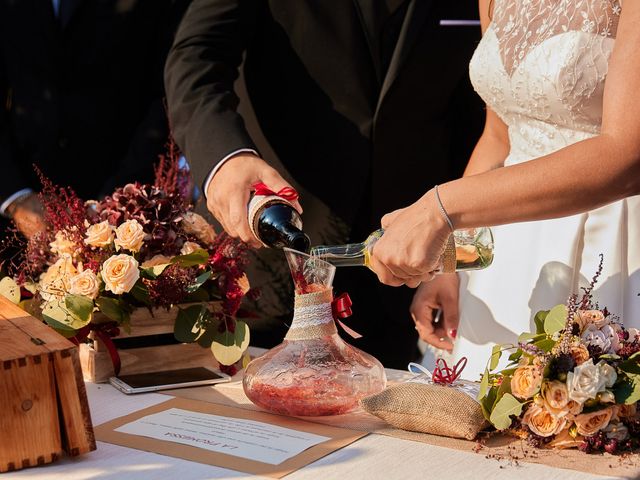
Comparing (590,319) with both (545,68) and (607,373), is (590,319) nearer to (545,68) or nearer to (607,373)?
(607,373)

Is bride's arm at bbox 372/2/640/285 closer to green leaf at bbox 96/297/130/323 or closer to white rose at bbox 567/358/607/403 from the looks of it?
white rose at bbox 567/358/607/403

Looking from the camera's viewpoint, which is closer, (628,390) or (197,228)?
(628,390)

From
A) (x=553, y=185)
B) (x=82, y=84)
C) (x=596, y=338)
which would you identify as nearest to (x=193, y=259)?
(x=553, y=185)

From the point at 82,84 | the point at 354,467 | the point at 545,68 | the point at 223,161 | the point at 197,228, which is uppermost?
→ the point at 82,84

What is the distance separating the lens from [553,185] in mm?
1617

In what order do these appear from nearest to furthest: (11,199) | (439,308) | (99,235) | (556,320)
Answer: (556,320) → (99,235) → (439,308) → (11,199)

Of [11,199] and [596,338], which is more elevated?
[11,199]

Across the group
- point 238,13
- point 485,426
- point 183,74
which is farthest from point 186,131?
point 485,426

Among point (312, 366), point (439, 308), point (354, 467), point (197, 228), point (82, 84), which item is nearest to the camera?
point (354, 467)

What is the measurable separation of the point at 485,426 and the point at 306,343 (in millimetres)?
333

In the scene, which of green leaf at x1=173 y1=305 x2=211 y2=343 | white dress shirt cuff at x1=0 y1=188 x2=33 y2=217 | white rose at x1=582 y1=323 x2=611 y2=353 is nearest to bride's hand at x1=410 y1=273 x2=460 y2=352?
green leaf at x1=173 y1=305 x2=211 y2=343

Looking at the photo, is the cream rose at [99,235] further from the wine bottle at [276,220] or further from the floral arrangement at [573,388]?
the floral arrangement at [573,388]

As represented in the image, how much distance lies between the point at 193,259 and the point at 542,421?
0.81 m

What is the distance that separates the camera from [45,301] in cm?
188
